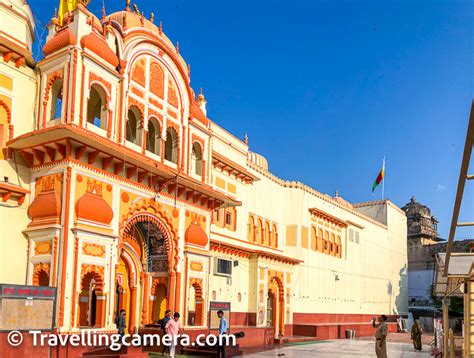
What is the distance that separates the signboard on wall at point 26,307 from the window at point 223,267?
39.0ft

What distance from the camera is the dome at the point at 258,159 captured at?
1197 inches

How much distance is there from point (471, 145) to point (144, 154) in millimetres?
14118

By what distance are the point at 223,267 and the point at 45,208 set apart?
426 inches

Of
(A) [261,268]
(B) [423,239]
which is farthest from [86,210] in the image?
(B) [423,239]

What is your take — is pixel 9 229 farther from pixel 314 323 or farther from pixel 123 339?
pixel 314 323

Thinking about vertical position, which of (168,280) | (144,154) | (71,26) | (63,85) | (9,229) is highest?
(71,26)

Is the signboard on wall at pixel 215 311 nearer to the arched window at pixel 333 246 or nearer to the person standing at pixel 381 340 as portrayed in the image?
the person standing at pixel 381 340

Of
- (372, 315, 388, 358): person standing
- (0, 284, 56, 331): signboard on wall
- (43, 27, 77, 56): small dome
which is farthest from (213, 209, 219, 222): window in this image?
(0, 284, 56, 331): signboard on wall

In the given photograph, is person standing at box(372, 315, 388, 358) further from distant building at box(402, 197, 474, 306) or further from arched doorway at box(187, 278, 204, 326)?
distant building at box(402, 197, 474, 306)

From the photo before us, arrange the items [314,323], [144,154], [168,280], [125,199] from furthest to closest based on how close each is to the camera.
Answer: [314,323]
[168,280]
[144,154]
[125,199]

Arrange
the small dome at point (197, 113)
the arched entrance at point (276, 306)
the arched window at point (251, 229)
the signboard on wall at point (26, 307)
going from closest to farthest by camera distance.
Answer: the signboard on wall at point (26, 307), the small dome at point (197, 113), the arched window at point (251, 229), the arched entrance at point (276, 306)

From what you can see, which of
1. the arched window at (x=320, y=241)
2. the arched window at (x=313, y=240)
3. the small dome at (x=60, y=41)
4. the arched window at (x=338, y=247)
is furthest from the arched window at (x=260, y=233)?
the small dome at (x=60, y=41)

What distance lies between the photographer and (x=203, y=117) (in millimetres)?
21031

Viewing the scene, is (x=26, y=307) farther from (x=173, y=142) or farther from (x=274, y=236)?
(x=274, y=236)
